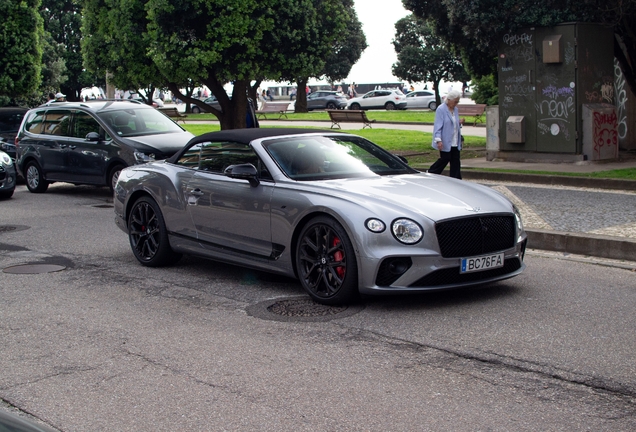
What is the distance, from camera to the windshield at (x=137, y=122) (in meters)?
16.2

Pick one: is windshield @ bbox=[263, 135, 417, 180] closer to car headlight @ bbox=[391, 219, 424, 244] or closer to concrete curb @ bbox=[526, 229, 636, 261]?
car headlight @ bbox=[391, 219, 424, 244]

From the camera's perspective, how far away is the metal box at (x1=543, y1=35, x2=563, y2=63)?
17141mm

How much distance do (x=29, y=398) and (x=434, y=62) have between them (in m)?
67.0

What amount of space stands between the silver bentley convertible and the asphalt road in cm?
32

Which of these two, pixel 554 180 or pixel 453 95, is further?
pixel 554 180

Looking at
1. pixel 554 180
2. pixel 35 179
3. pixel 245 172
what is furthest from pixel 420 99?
pixel 245 172

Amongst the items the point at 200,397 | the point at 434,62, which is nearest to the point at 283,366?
the point at 200,397

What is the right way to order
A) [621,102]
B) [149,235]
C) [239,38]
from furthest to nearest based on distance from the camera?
[239,38] → [621,102] → [149,235]

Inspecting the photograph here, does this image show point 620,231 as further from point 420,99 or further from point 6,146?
point 420,99

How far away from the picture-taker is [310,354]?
19.1 ft

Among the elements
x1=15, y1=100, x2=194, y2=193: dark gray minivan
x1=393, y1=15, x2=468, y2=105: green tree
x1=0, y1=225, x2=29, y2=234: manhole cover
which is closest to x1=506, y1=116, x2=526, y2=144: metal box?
x1=15, y1=100, x2=194, y2=193: dark gray minivan

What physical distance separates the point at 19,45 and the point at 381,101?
3887cm

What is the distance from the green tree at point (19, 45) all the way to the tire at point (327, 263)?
23704mm

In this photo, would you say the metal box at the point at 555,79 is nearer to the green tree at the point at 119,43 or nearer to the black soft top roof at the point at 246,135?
the green tree at the point at 119,43
